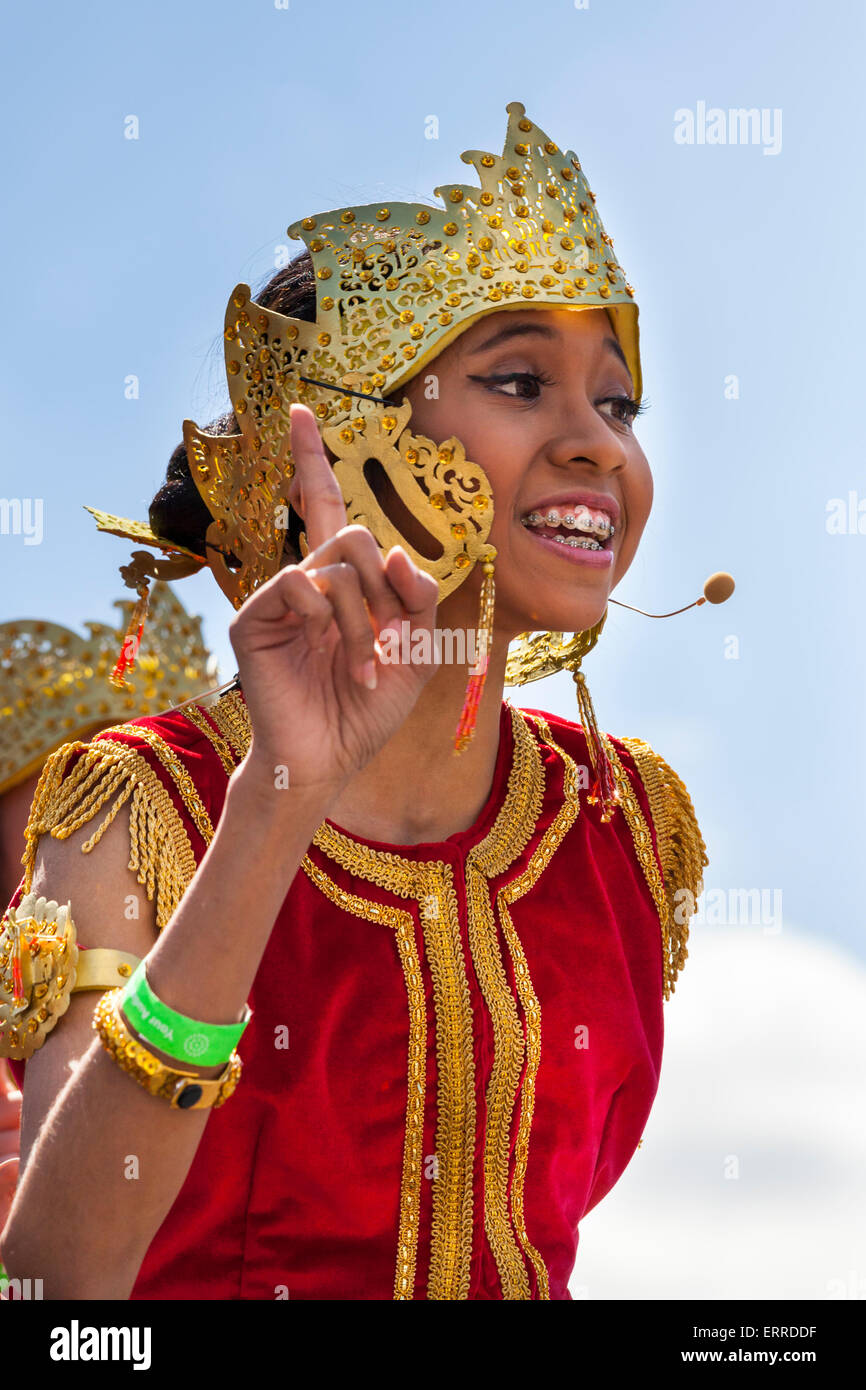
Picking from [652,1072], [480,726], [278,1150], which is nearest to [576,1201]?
[652,1072]

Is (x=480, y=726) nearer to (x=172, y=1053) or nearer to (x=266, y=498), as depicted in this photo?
(x=266, y=498)

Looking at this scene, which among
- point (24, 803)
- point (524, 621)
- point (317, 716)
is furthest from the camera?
point (24, 803)

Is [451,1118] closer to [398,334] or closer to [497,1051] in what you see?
[497,1051]

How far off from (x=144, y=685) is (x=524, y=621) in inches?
109

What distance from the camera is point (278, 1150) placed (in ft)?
9.55

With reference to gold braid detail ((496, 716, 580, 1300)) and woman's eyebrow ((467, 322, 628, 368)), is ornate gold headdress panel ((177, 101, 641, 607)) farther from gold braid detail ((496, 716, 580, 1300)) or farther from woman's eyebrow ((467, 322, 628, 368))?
gold braid detail ((496, 716, 580, 1300))

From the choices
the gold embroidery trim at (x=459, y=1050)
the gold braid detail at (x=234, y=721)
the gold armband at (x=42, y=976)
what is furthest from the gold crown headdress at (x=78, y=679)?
the gold armband at (x=42, y=976)

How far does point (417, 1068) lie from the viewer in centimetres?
304

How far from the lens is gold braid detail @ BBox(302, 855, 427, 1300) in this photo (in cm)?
298

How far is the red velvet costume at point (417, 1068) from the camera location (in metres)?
2.91

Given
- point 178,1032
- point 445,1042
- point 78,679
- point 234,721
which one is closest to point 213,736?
point 234,721

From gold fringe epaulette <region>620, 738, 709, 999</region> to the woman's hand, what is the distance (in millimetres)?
1404

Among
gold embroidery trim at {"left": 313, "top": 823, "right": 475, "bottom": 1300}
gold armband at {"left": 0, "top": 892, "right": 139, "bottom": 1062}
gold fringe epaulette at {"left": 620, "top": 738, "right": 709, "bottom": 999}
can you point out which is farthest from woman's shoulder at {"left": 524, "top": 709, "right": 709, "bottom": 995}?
gold armband at {"left": 0, "top": 892, "right": 139, "bottom": 1062}

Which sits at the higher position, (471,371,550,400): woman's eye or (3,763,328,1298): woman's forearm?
(471,371,550,400): woman's eye
